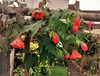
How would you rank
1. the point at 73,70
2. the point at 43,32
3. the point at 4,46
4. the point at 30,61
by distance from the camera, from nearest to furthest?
the point at 4,46 < the point at 43,32 < the point at 30,61 < the point at 73,70

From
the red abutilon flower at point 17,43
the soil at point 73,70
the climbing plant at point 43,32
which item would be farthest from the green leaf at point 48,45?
the soil at point 73,70

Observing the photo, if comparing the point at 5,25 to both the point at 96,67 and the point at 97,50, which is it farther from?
the point at 97,50

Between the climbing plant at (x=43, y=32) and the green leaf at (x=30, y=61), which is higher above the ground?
the climbing plant at (x=43, y=32)

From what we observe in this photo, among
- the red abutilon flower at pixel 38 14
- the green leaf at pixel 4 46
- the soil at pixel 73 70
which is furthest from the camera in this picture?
the soil at pixel 73 70

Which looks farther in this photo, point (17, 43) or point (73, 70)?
point (73, 70)

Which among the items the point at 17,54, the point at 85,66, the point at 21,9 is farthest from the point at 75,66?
the point at 21,9

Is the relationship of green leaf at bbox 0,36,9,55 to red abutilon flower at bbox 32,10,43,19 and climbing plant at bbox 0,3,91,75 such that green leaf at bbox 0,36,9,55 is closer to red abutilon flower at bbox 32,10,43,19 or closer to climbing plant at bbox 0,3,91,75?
climbing plant at bbox 0,3,91,75

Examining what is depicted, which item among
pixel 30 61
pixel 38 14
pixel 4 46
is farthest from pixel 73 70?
Answer: pixel 4 46

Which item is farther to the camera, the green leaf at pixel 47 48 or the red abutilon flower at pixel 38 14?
the red abutilon flower at pixel 38 14

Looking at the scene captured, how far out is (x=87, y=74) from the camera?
176 inches

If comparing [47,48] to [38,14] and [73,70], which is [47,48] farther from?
[73,70]

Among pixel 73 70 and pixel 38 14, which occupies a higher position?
pixel 38 14

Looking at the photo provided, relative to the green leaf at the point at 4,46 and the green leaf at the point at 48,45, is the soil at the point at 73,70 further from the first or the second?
the green leaf at the point at 4,46

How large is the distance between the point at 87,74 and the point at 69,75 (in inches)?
21.8
